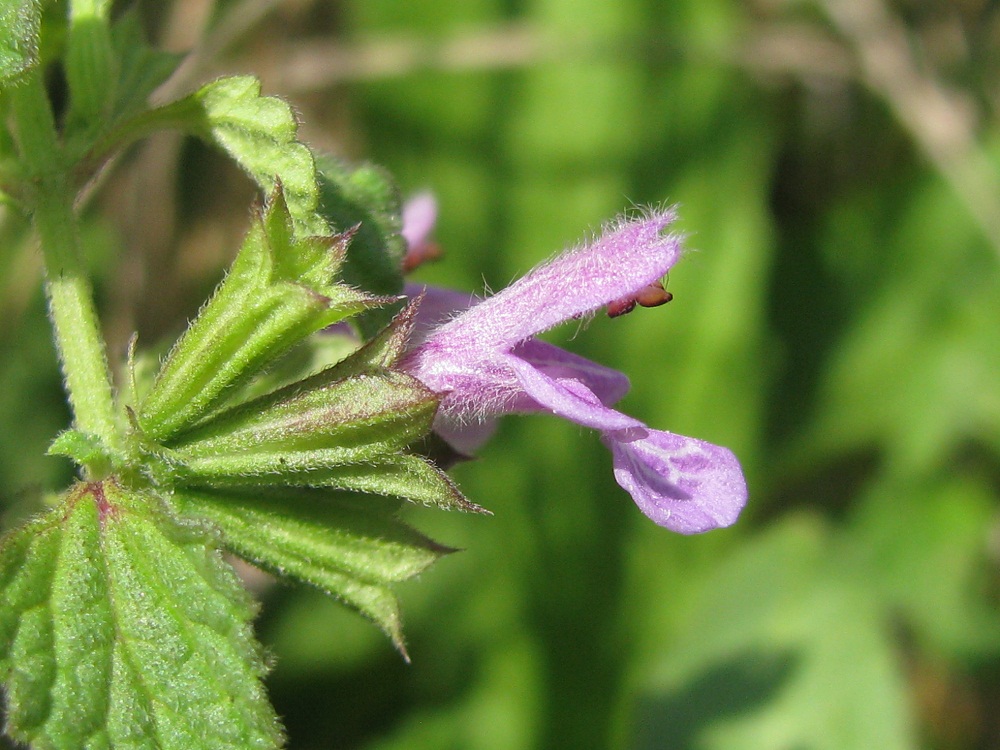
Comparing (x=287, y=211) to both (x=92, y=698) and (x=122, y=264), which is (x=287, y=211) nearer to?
(x=92, y=698)

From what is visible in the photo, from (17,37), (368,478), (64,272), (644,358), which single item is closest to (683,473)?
(368,478)

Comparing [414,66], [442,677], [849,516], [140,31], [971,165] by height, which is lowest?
[442,677]

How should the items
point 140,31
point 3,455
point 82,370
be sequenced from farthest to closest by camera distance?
1. point 3,455
2. point 140,31
3. point 82,370

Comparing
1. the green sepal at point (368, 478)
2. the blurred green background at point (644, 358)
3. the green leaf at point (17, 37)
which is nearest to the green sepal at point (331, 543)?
the green sepal at point (368, 478)

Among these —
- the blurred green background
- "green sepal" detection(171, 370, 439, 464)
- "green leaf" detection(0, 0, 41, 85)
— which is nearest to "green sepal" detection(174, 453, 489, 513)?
"green sepal" detection(171, 370, 439, 464)

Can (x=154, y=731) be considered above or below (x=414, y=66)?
below

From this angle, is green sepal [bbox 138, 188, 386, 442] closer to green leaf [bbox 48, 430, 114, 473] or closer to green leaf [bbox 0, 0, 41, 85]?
green leaf [bbox 48, 430, 114, 473]

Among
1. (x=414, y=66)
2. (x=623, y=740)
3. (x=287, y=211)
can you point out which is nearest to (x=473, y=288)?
(x=414, y=66)
